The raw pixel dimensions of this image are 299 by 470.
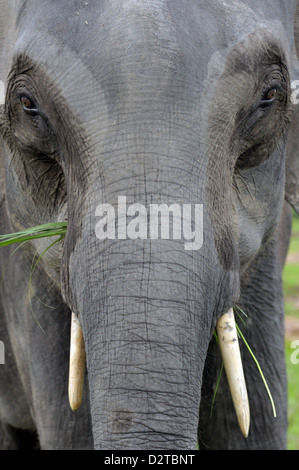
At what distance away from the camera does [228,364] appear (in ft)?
7.11

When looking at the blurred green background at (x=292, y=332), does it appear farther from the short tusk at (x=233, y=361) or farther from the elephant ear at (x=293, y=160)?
the short tusk at (x=233, y=361)

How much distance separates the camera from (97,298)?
2.02m

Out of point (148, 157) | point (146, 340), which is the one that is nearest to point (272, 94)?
point (148, 157)

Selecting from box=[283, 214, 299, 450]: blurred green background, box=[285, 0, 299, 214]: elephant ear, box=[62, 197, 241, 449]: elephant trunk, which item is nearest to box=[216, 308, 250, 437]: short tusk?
box=[62, 197, 241, 449]: elephant trunk

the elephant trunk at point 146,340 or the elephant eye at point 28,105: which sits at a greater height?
the elephant eye at point 28,105

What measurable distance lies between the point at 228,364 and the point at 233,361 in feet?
0.05

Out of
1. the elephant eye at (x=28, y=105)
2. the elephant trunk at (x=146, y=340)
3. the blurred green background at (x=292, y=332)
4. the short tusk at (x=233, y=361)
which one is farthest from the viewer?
the blurred green background at (x=292, y=332)

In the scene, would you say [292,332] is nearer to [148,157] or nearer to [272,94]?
[272,94]

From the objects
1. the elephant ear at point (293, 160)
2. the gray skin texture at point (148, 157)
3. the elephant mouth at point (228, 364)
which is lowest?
the elephant mouth at point (228, 364)

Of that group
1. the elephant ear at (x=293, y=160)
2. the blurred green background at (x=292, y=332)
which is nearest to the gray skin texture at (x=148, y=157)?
the elephant ear at (x=293, y=160)

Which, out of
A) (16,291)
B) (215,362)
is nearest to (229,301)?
(215,362)

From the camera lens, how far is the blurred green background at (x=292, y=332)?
18.1ft

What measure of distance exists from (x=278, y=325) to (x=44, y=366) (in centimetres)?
88

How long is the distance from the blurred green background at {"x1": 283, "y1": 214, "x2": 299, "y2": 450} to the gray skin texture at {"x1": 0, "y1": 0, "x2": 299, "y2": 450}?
93.6 inches
